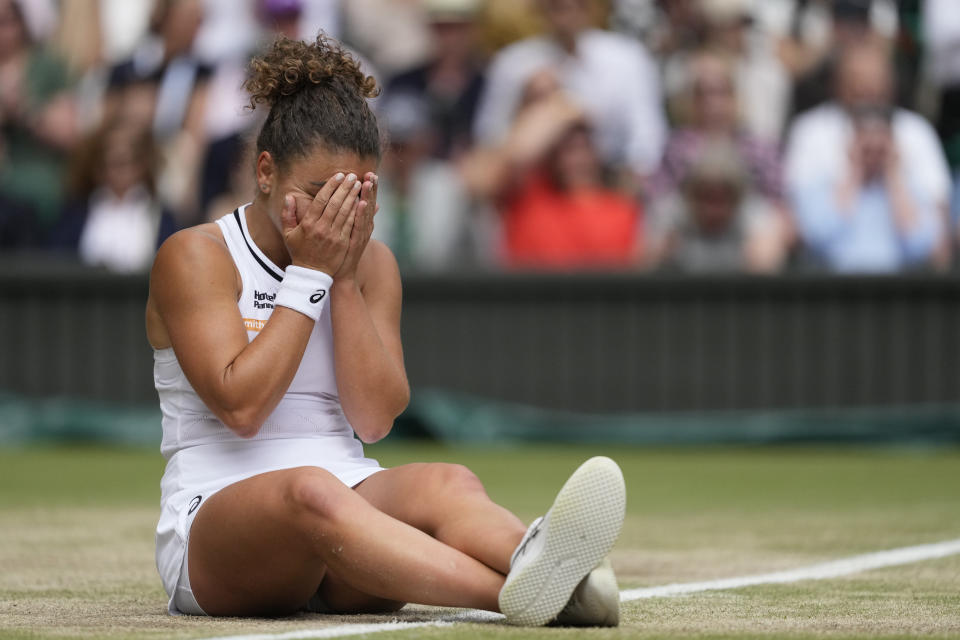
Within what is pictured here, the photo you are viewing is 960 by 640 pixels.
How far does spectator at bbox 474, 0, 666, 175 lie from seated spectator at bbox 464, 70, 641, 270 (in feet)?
0.42

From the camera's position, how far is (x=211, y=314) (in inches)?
141

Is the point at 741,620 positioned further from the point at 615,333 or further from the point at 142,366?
the point at 142,366

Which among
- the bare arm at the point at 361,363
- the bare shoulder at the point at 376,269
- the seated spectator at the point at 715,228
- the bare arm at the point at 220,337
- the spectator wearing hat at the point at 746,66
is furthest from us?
the spectator wearing hat at the point at 746,66

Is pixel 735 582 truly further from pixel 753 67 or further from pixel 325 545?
pixel 753 67

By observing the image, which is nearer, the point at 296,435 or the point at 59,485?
the point at 296,435

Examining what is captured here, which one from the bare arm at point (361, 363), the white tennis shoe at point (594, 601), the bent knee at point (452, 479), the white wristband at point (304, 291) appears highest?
the white wristband at point (304, 291)

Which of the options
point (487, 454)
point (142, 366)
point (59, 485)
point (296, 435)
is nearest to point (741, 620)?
point (296, 435)

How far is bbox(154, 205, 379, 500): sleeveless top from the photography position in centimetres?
370

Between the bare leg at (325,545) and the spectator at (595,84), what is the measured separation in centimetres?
714

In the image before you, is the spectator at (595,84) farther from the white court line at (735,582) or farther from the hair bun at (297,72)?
the hair bun at (297,72)

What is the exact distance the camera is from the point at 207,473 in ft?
12.1

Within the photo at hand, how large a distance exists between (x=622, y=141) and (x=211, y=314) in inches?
281

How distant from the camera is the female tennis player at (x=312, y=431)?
3.29m

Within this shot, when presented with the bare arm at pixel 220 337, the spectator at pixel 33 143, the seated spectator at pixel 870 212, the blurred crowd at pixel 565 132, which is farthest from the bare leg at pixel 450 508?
the spectator at pixel 33 143
